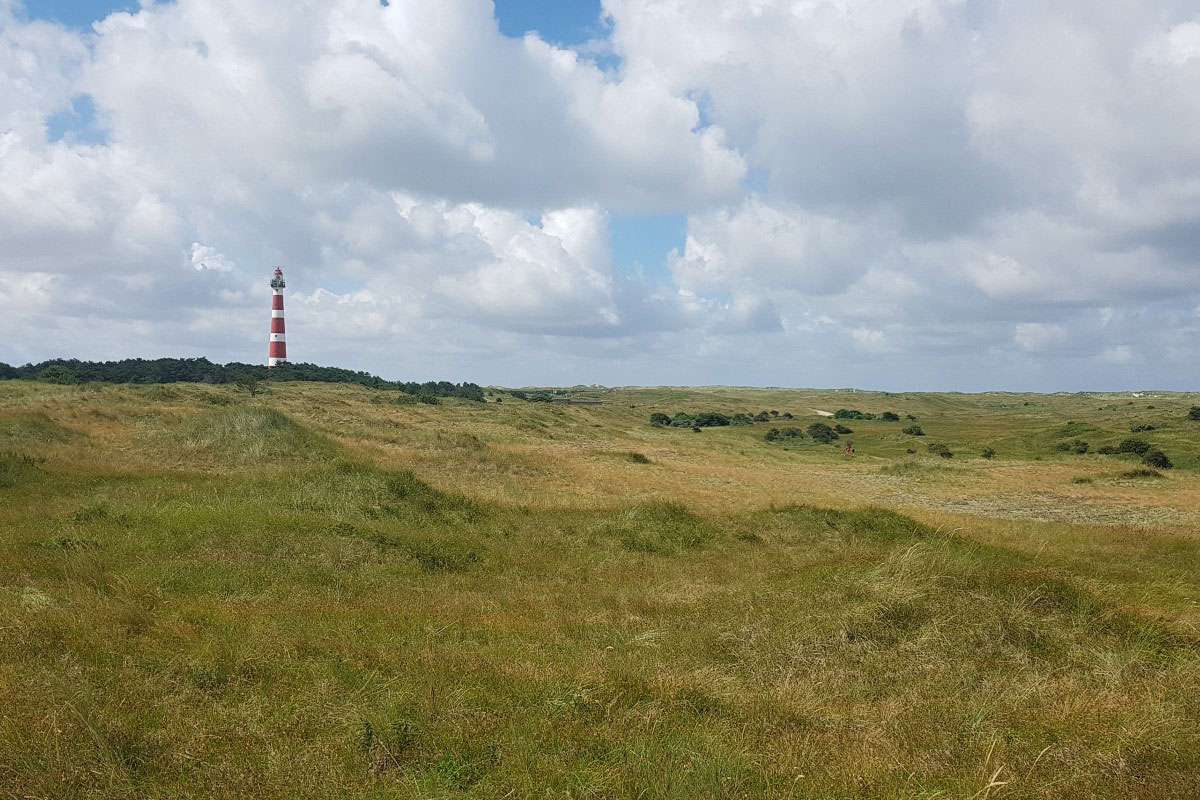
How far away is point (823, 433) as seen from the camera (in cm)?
8688

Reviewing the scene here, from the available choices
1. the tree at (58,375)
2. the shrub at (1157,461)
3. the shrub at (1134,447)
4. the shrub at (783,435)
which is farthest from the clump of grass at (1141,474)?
the tree at (58,375)

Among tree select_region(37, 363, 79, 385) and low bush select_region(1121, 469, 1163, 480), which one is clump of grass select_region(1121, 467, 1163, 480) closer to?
low bush select_region(1121, 469, 1163, 480)

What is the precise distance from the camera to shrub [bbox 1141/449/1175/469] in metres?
51.8

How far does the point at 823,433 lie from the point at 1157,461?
37265mm

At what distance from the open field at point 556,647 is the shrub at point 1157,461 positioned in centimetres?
A: 3140

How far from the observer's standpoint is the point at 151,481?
24.0 m

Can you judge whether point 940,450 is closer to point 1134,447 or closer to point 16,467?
point 1134,447

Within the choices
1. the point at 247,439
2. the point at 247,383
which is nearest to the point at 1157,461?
the point at 247,439

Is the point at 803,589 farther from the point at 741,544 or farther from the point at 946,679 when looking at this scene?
the point at 741,544

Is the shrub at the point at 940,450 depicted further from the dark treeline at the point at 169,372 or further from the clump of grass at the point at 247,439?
the dark treeline at the point at 169,372

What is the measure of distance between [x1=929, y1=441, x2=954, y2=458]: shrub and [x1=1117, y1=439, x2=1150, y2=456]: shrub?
1358cm

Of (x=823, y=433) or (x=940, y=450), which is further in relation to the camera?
(x=823, y=433)

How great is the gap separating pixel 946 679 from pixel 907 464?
4887 cm

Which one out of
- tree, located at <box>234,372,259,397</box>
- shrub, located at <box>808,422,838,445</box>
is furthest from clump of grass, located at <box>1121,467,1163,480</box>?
tree, located at <box>234,372,259,397</box>
